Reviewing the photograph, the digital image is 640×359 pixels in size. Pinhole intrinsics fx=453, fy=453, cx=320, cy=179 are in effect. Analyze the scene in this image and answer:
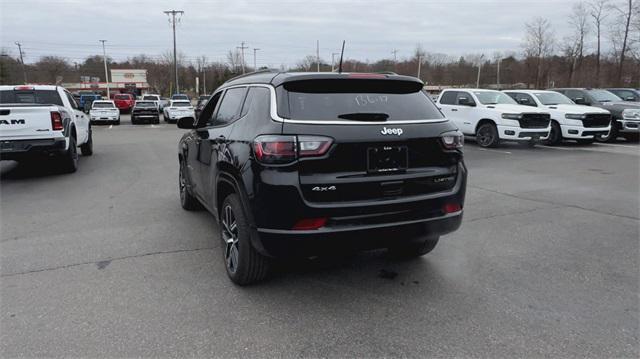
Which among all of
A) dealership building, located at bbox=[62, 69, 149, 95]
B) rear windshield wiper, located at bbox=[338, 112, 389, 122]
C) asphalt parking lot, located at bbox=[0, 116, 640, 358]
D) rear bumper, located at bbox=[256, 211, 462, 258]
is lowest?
asphalt parking lot, located at bbox=[0, 116, 640, 358]

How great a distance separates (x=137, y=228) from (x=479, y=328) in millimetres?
4156

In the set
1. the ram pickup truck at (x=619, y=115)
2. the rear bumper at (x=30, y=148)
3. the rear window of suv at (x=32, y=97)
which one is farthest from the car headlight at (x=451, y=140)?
the ram pickup truck at (x=619, y=115)

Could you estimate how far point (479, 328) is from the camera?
314 cm

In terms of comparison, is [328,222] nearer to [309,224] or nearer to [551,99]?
A: [309,224]

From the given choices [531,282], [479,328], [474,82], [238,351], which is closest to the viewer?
[238,351]

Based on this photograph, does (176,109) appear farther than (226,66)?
No

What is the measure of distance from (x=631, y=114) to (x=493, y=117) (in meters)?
5.32

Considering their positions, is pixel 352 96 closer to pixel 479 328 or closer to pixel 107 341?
pixel 479 328

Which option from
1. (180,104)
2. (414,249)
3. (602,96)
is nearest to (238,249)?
(414,249)

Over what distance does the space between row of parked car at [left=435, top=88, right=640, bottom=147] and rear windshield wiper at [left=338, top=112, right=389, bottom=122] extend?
461 inches

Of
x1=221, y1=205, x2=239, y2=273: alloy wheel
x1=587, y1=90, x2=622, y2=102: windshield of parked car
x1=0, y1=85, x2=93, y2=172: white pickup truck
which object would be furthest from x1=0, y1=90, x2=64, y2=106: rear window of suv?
x1=587, y1=90, x2=622, y2=102: windshield of parked car

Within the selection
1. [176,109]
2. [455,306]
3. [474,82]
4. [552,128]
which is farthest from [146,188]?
[474,82]

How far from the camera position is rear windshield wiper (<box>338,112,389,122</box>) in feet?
11.0

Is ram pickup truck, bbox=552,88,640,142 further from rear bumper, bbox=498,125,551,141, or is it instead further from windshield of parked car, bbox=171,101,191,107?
windshield of parked car, bbox=171,101,191,107
